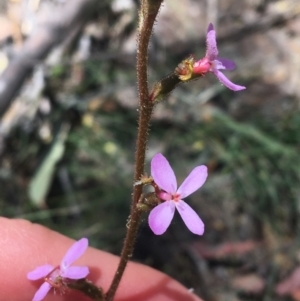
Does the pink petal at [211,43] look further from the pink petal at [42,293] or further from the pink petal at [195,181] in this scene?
the pink petal at [42,293]

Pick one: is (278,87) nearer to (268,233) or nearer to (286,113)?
(286,113)

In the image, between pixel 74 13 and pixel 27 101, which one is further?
pixel 27 101

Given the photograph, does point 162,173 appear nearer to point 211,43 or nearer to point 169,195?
point 169,195

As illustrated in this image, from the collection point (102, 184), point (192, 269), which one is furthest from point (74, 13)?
point (192, 269)

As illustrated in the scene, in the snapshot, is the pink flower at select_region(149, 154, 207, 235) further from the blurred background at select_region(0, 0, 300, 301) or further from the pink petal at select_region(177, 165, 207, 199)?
the blurred background at select_region(0, 0, 300, 301)

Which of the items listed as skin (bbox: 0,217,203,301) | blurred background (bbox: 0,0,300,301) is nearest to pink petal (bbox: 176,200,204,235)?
skin (bbox: 0,217,203,301)

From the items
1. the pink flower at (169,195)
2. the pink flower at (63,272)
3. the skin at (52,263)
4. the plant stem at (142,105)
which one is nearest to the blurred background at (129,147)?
the skin at (52,263)

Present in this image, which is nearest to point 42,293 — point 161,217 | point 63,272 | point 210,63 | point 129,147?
point 63,272
